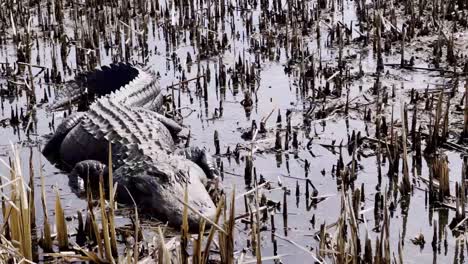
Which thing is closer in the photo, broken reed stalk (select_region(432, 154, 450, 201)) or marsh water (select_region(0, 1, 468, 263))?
marsh water (select_region(0, 1, 468, 263))

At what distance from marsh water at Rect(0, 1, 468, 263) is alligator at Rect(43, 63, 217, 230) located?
0.21m

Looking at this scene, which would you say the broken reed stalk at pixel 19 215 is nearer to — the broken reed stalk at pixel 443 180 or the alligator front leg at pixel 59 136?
the alligator front leg at pixel 59 136

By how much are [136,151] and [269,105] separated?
1.92 m

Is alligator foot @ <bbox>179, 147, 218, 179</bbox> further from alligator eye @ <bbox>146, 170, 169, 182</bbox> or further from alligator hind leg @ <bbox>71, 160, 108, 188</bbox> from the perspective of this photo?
alligator hind leg @ <bbox>71, 160, 108, 188</bbox>

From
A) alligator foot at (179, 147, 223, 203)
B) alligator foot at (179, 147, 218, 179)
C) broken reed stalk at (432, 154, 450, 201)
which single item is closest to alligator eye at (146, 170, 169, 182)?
alligator foot at (179, 147, 223, 203)

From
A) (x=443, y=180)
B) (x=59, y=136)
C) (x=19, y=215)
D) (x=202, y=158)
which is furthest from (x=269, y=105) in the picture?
(x=19, y=215)

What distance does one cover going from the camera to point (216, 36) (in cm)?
949

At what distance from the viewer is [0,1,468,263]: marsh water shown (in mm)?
5059

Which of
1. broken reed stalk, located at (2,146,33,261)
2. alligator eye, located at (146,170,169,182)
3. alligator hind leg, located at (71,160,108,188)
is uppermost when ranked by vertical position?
broken reed stalk, located at (2,146,33,261)

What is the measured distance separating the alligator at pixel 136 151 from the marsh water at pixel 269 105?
206 mm

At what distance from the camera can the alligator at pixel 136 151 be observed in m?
5.39

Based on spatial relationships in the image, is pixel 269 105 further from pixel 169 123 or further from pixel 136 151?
pixel 136 151

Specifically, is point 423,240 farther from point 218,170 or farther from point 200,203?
point 218,170

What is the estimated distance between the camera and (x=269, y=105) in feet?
24.6
